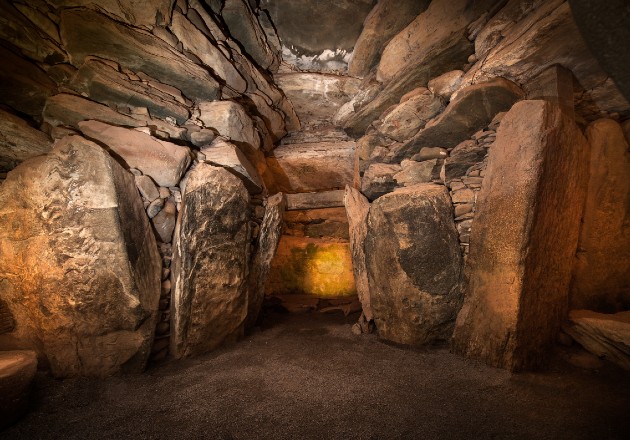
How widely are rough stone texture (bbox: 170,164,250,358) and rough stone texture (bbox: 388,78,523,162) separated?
10.0 feet

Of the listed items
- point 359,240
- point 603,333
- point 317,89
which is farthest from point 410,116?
point 603,333

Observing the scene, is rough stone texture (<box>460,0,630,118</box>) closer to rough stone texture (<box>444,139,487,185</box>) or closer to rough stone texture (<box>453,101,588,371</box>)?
rough stone texture (<box>453,101,588,371</box>)

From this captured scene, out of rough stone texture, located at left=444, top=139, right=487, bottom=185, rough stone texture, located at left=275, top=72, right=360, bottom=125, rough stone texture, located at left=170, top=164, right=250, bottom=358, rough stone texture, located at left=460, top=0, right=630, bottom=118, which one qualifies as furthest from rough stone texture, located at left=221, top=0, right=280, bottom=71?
rough stone texture, located at left=444, top=139, right=487, bottom=185

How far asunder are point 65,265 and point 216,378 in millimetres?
2060

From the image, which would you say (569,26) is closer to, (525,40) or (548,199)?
(525,40)

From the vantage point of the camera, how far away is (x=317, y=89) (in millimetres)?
5395

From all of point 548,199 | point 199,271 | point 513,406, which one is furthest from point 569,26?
point 199,271

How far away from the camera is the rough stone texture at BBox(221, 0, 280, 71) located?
414cm

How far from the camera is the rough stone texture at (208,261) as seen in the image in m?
3.34

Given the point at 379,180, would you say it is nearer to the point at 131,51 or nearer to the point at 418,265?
the point at 418,265

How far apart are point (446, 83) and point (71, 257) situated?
5384mm

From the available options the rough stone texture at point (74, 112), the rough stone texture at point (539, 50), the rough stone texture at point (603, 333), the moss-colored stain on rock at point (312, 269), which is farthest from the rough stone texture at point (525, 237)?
the rough stone texture at point (74, 112)

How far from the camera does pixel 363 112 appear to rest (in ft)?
16.9

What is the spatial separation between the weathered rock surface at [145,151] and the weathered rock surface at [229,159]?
36 centimetres
